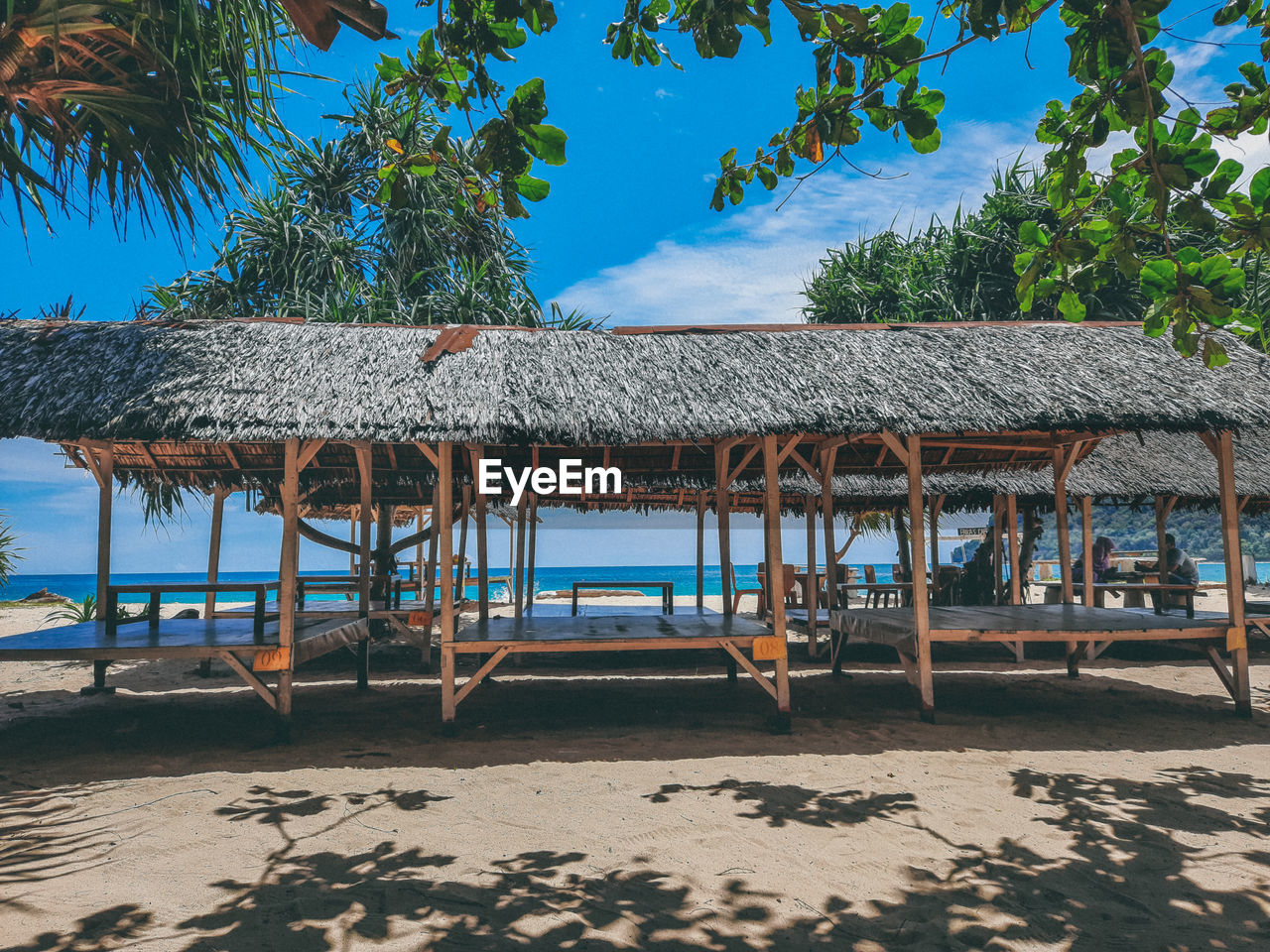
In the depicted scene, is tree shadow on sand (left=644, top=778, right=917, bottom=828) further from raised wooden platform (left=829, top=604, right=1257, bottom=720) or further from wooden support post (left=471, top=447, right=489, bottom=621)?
wooden support post (left=471, top=447, right=489, bottom=621)

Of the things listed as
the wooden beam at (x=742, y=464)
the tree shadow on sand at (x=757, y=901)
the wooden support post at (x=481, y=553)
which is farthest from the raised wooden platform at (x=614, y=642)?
the tree shadow on sand at (x=757, y=901)

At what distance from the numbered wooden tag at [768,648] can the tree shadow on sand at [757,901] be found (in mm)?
1843

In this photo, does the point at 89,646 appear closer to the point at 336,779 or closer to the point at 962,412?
the point at 336,779

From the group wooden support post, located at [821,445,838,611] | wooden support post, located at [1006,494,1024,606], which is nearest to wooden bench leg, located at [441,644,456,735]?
wooden support post, located at [821,445,838,611]

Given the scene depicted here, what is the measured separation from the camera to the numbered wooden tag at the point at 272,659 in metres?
5.41

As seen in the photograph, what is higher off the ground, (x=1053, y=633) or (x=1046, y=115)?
(x=1046, y=115)

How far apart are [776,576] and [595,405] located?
1.92 m

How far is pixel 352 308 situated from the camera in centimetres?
1289

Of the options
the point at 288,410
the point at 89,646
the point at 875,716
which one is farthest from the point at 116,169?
the point at 875,716

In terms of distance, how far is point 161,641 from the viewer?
5.59m

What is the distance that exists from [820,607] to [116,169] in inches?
428

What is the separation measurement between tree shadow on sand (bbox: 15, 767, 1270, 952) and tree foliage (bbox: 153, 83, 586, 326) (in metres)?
10.7

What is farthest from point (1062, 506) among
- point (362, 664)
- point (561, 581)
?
point (561, 581)

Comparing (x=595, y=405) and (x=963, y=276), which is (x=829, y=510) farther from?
(x=963, y=276)
